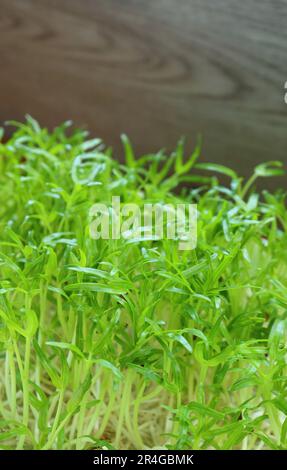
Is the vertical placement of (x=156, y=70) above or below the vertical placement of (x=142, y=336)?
above

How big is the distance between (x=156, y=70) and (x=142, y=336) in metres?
1.13

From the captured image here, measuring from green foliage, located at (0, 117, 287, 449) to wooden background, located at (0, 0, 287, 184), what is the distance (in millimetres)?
550

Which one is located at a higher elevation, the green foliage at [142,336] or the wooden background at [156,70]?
the wooden background at [156,70]

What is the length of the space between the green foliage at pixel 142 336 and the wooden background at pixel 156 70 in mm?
550

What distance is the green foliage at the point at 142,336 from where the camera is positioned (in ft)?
2.64

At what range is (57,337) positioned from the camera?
1.03 meters

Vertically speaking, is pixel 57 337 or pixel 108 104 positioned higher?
pixel 108 104

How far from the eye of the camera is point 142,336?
81 cm

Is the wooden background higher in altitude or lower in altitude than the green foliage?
higher

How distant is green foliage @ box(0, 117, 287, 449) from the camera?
81 centimetres

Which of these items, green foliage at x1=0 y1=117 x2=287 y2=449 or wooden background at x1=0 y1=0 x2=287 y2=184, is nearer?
green foliage at x1=0 y1=117 x2=287 y2=449
